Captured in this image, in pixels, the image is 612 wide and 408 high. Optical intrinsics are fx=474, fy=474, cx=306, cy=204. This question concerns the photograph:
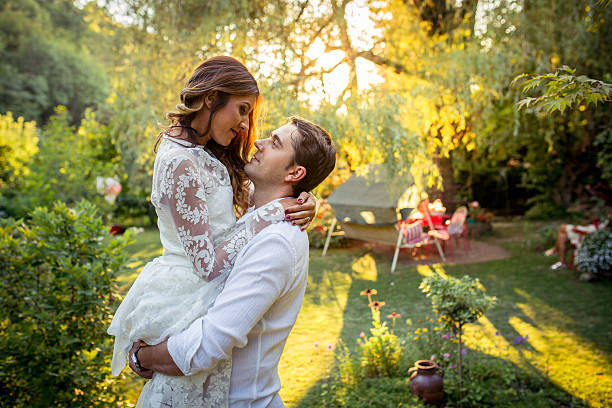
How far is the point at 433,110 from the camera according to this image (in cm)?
733

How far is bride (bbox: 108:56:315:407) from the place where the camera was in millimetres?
1363

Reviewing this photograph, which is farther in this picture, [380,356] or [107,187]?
[107,187]

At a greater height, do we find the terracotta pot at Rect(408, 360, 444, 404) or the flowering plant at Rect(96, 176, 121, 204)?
the flowering plant at Rect(96, 176, 121, 204)

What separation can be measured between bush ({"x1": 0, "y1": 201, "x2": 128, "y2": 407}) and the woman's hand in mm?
1875

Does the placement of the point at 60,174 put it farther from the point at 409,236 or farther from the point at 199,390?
the point at 199,390

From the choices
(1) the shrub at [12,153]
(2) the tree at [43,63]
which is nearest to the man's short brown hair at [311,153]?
→ (1) the shrub at [12,153]

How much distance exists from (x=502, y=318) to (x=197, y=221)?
507cm

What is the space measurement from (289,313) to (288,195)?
372 mm

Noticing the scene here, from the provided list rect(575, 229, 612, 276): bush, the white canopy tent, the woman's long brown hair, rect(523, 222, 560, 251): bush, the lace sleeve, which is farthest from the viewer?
→ rect(523, 222, 560, 251): bush

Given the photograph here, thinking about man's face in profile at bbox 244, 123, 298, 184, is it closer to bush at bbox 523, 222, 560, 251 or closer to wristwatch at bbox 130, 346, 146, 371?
wristwatch at bbox 130, 346, 146, 371

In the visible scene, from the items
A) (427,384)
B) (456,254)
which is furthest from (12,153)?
(427,384)

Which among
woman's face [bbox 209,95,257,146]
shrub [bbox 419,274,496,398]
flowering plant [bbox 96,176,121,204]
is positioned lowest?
shrub [bbox 419,274,496,398]

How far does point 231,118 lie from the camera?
1568mm

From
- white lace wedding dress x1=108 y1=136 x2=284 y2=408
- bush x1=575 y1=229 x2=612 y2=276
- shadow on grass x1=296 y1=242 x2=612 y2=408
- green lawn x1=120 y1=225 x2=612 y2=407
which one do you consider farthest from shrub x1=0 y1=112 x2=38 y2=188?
bush x1=575 y1=229 x2=612 y2=276
